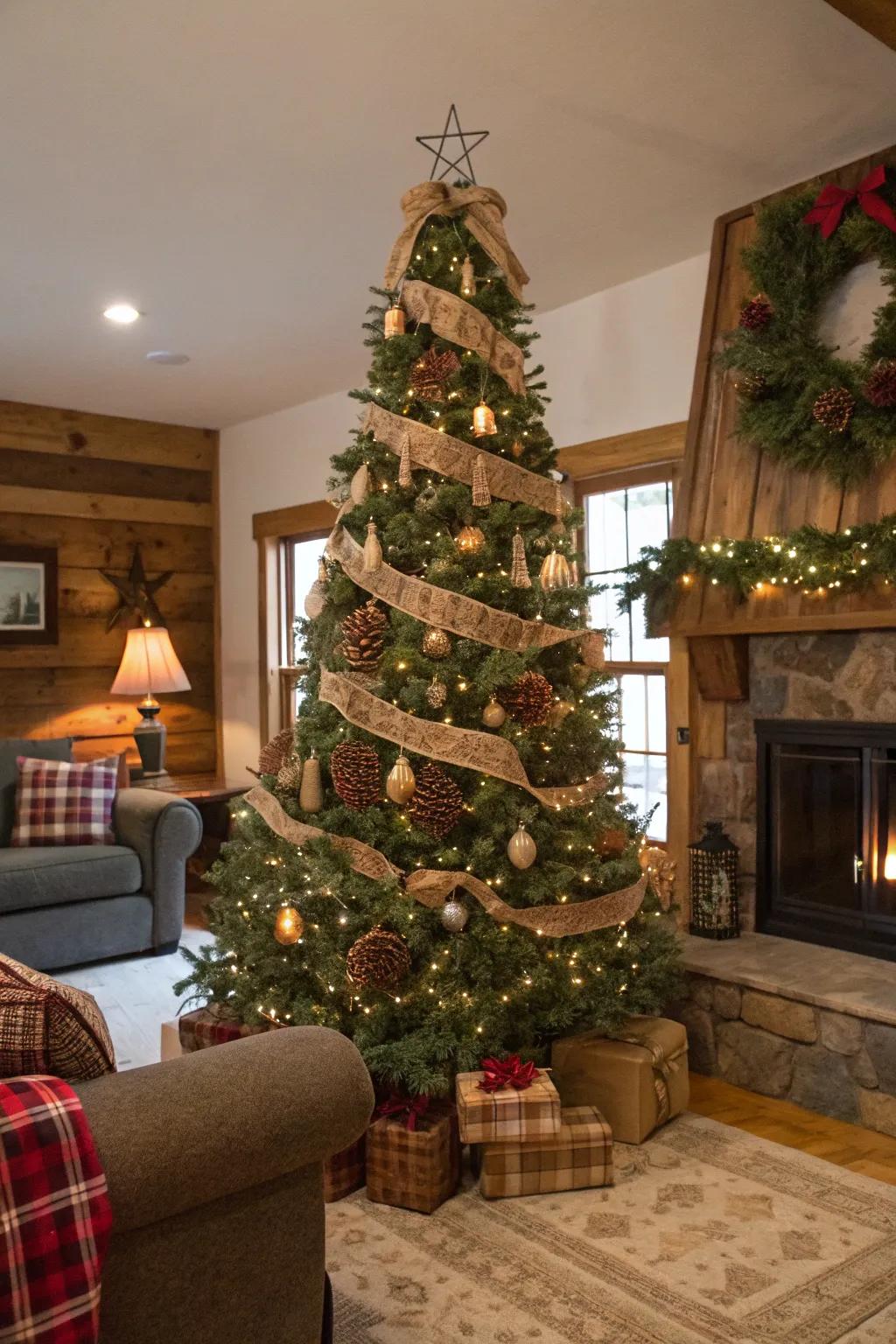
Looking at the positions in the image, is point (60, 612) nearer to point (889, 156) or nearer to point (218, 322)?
point (218, 322)

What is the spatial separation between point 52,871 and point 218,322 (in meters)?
2.40

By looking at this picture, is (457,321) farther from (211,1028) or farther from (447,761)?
(211,1028)

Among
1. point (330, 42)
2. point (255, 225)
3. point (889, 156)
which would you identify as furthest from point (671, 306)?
point (330, 42)

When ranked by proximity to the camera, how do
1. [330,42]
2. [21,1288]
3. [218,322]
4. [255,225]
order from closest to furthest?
1. [21,1288]
2. [330,42]
3. [255,225]
4. [218,322]

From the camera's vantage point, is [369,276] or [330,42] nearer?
[330,42]

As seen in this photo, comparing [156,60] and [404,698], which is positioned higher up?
[156,60]

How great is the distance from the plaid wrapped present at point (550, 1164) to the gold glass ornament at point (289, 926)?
67 centimetres

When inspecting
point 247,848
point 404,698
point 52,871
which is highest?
point 404,698

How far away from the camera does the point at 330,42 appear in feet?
8.59

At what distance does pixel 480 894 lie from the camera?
8.71ft

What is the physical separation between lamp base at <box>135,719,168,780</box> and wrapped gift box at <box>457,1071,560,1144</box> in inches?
148

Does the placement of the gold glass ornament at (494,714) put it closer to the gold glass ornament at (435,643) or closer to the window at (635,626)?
the gold glass ornament at (435,643)

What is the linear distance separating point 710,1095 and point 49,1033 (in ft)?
7.34

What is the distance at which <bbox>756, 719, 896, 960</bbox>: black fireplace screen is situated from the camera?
3.28 m
